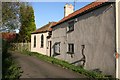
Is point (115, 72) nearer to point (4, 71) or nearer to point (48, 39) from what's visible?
point (4, 71)

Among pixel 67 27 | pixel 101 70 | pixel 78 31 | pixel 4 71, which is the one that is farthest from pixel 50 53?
pixel 4 71

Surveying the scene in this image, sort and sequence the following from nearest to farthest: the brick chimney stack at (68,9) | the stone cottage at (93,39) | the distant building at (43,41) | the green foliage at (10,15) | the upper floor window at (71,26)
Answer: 1. the stone cottage at (93,39)
2. the green foliage at (10,15)
3. the upper floor window at (71,26)
4. the brick chimney stack at (68,9)
5. the distant building at (43,41)

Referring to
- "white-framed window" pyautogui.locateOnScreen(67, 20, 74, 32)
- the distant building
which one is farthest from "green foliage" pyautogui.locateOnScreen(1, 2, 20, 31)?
the distant building

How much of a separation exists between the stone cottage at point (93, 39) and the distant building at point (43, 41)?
7670mm

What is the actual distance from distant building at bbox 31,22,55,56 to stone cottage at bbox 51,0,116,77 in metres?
7.67

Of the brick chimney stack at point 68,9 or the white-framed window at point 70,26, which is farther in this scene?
the brick chimney stack at point 68,9

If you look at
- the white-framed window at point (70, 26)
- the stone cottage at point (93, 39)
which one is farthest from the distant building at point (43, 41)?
the white-framed window at point (70, 26)

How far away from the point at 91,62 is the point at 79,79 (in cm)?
271

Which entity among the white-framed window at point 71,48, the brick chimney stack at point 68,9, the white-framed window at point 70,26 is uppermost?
the brick chimney stack at point 68,9

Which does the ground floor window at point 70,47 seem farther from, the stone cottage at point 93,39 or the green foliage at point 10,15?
the green foliage at point 10,15

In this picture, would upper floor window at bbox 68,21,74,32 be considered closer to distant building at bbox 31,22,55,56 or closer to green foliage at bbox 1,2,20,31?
green foliage at bbox 1,2,20,31

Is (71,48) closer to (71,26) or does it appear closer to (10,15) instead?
(71,26)

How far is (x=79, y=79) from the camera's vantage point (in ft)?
38.7

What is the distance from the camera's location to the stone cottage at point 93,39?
39.1 ft
